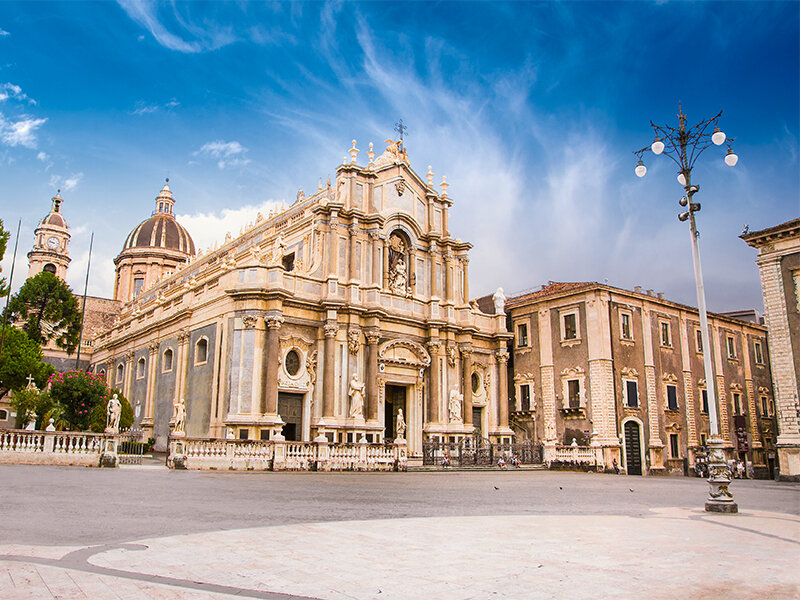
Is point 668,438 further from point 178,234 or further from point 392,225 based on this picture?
point 178,234

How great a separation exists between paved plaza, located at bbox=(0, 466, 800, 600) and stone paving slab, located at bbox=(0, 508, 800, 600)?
22 millimetres

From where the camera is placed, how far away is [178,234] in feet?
244

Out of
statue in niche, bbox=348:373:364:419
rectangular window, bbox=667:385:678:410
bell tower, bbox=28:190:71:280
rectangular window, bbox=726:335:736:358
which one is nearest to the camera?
statue in niche, bbox=348:373:364:419

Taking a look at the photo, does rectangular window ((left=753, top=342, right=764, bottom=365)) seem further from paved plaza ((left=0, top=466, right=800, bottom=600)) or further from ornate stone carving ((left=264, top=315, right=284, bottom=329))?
paved plaza ((left=0, top=466, right=800, bottom=600))

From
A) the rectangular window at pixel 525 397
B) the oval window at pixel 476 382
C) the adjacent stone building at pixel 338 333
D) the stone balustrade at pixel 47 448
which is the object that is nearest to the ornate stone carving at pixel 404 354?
the adjacent stone building at pixel 338 333

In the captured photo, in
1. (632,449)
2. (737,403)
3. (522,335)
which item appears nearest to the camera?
(632,449)

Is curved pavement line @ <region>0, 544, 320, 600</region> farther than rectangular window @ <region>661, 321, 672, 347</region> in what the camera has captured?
No

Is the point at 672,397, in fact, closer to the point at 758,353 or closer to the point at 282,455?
the point at 758,353

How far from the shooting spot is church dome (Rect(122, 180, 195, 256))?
72.9 m

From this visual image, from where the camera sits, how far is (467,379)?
41.6m

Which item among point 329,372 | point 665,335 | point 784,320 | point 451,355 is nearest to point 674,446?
point 665,335

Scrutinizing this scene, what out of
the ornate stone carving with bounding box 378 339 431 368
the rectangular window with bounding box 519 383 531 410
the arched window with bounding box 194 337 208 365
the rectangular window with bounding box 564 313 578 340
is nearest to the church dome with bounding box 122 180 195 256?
the arched window with bounding box 194 337 208 365

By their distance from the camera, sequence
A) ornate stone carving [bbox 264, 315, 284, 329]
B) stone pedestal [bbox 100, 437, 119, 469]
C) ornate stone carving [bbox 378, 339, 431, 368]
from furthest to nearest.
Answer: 1. ornate stone carving [bbox 378, 339, 431, 368]
2. ornate stone carving [bbox 264, 315, 284, 329]
3. stone pedestal [bbox 100, 437, 119, 469]

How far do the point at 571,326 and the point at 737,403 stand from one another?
15.4m
